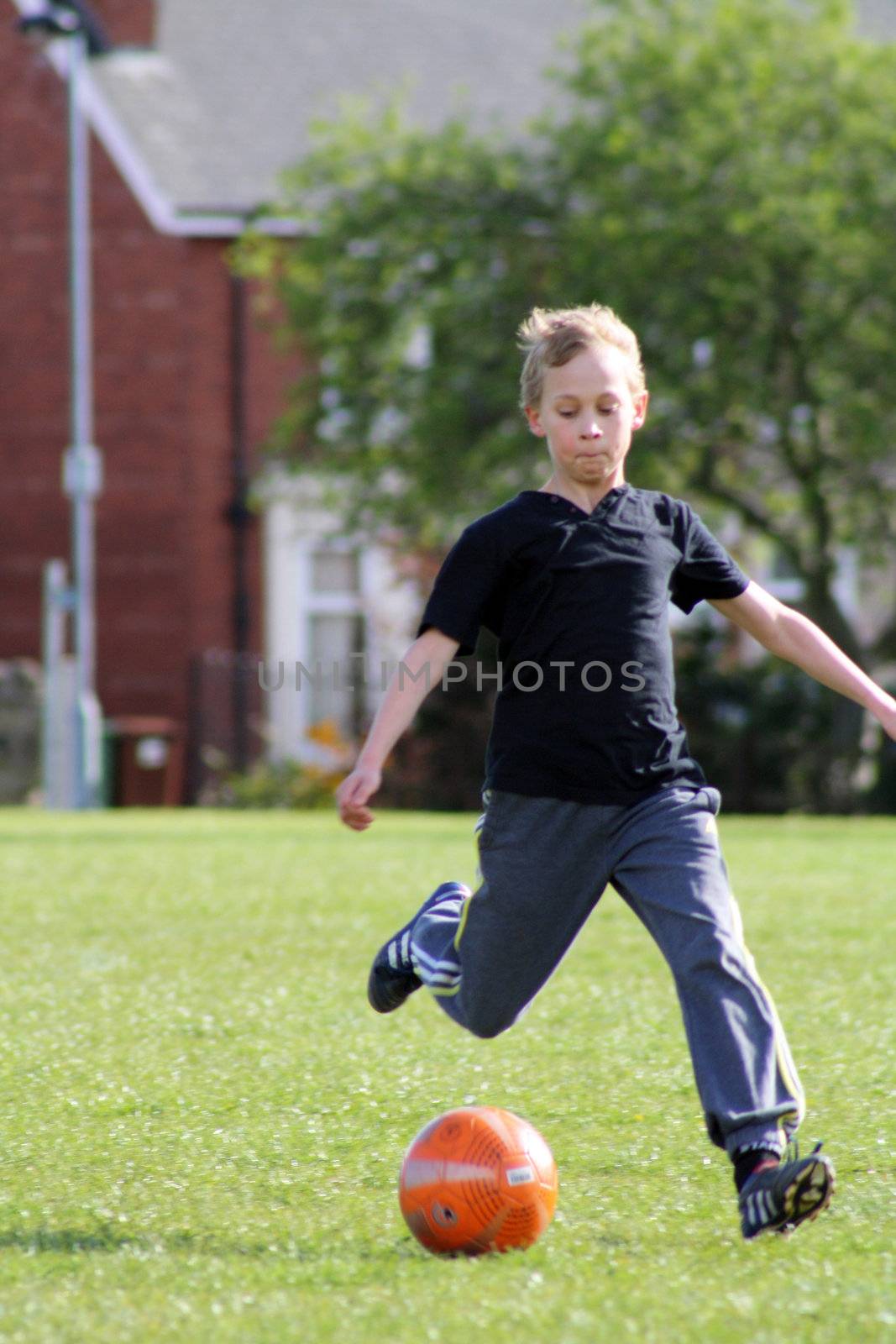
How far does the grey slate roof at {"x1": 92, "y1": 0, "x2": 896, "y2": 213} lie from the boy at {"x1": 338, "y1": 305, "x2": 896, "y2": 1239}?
64.6 ft

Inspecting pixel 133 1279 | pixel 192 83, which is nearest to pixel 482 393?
pixel 192 83

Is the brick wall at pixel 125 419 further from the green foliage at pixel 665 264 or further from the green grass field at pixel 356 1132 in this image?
the green grass field at pixel 356 1132

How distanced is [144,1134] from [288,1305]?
4.88 feet

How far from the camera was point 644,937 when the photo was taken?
342 inches

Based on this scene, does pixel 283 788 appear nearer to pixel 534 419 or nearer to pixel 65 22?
pixel 65 22

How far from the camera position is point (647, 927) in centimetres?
421

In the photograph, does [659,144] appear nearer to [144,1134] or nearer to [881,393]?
[881,393]

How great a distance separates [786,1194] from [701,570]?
1415mm

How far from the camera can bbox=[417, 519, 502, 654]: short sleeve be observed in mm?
4301

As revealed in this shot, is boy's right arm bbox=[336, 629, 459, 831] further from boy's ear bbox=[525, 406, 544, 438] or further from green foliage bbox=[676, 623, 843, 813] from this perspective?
green foliage bbox=[676, 623, 843, 813]

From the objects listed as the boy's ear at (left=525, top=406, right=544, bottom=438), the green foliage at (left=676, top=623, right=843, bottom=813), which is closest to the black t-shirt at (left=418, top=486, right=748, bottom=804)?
the boy's ear at (left=525, top=406, right=544, bottom=438)

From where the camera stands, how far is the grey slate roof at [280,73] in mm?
24078

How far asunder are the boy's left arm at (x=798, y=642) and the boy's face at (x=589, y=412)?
47cm

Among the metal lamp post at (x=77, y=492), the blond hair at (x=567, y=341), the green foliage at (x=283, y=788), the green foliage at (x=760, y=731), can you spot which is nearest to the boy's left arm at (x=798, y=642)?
the blond hair at (x=567, y=341)
